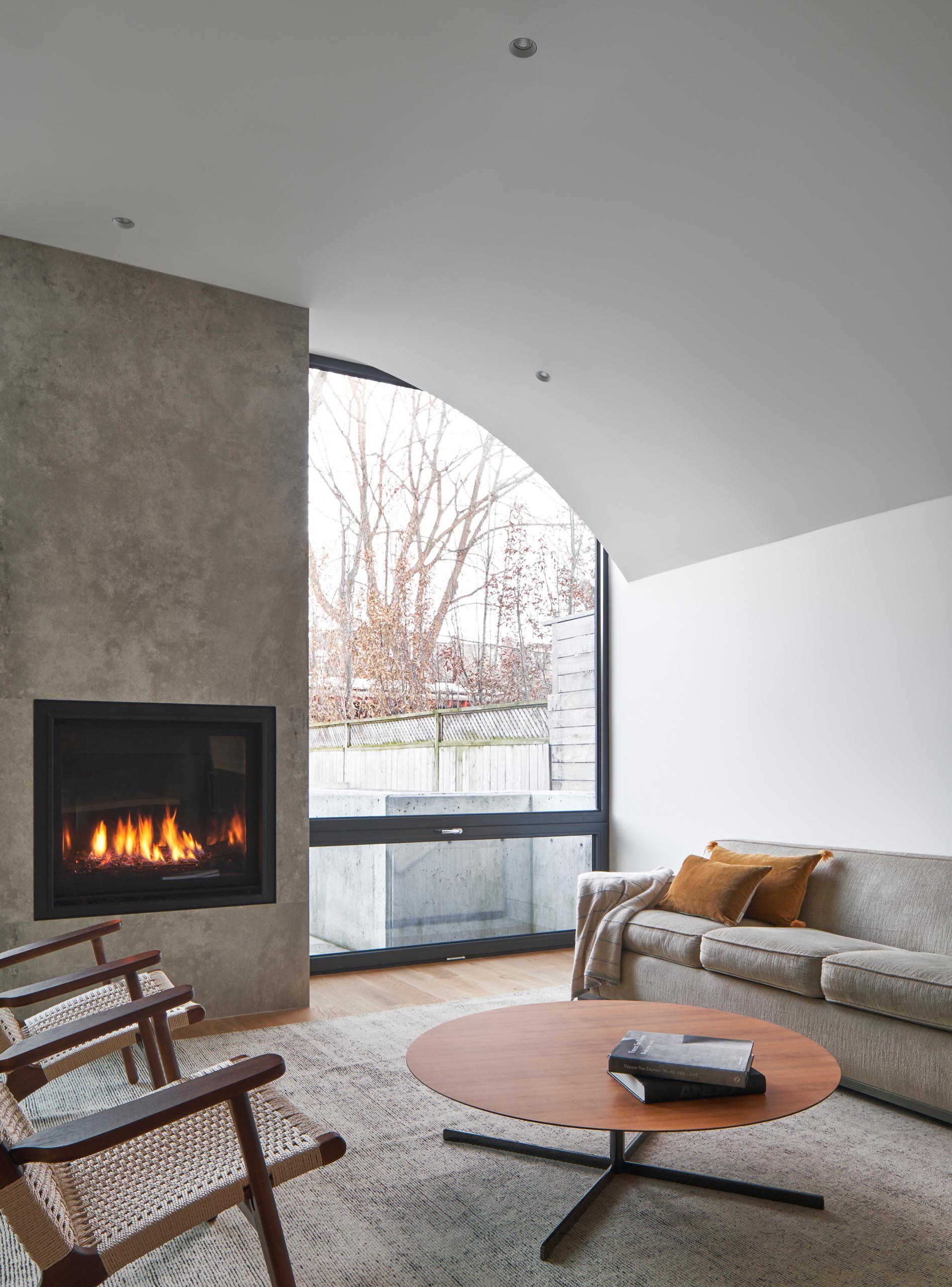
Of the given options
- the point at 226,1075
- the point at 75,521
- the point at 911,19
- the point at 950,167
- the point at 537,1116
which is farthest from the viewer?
the point at 75,521

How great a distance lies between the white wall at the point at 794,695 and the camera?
4035 millimetres

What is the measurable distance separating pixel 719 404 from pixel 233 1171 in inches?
141

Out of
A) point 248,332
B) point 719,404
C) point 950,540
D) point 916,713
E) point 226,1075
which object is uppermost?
point 248,332

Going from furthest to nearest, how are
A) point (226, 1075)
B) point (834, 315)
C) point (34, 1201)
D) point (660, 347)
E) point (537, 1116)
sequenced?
point (660, 347), point (834, 315), point (537, 1116), point (226, 1075), point (34, 1201)

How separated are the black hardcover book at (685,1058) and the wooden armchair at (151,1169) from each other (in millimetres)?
726

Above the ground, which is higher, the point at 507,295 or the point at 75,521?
the point at 507,295

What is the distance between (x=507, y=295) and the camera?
4.07 meters

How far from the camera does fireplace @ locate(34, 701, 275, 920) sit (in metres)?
3.80

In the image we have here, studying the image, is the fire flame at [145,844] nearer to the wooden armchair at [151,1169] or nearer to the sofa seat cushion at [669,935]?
the sofa seat cushion at [669,935]

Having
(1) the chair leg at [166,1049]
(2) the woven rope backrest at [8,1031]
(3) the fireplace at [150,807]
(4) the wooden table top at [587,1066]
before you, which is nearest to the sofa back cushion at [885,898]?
(4) the wooden table top at [587,1066]

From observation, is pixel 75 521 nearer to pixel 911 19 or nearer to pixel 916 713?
pixel 911 19

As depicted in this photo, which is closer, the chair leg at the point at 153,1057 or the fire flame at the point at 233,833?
the chair leg at the point at 153,1057

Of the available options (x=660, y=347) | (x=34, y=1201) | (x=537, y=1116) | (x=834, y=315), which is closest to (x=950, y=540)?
(x=834, y=315)

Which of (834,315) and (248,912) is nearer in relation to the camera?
(834,315)
